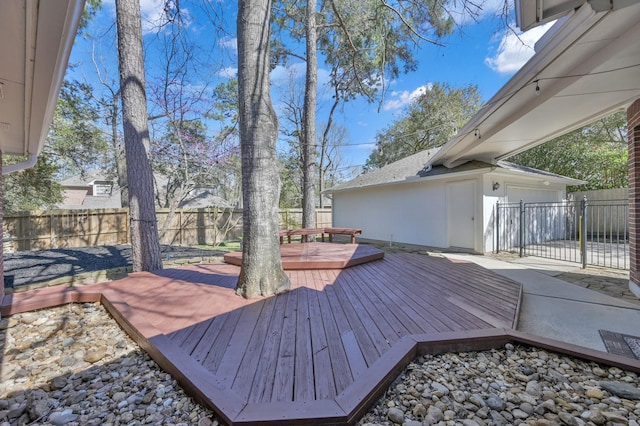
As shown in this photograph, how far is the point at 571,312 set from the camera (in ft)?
9.96

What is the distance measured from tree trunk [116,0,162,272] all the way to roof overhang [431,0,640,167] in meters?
5.18

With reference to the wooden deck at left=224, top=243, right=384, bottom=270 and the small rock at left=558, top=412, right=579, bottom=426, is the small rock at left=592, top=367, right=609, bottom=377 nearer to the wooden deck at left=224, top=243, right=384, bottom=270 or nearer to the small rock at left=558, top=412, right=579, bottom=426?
the small rock at left=558, top=412, right=579, bottom=426

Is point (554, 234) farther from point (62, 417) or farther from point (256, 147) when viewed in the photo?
point (62, 417)

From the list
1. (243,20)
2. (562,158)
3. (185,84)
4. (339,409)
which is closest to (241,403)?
(339,409)

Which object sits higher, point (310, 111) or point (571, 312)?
point (310, 111)

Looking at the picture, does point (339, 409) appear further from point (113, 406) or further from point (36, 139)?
point (36, 139)

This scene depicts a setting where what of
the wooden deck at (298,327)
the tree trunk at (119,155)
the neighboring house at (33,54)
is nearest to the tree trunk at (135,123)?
the wooden deck at (298,327)

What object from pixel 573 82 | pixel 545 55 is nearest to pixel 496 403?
pixel 545 55

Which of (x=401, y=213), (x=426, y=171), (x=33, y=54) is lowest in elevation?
(x=401, y=213)

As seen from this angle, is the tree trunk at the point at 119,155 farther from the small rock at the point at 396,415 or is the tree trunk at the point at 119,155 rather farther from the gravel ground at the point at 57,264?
the small rock at the point at 396,415

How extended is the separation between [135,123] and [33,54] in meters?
2.93

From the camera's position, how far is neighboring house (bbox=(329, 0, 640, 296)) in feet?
7.76

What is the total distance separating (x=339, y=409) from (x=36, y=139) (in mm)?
4939

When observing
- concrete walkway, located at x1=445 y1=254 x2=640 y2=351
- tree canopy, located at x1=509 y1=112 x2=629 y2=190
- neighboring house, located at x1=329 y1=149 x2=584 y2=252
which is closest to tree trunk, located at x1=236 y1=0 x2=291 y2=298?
concrete walkway, located at x1=445 y1=254 x2=640 y2=351
